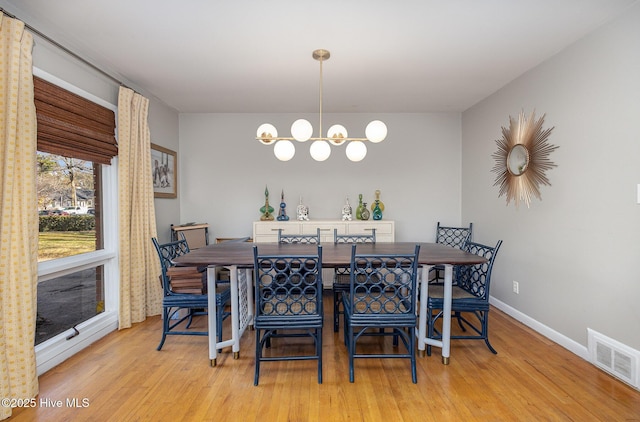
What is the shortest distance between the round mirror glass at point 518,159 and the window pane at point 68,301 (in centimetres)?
417

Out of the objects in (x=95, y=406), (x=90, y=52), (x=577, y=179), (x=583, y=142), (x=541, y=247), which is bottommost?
(x=95, y=406)

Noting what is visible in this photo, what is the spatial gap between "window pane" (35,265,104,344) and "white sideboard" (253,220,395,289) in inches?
68.9

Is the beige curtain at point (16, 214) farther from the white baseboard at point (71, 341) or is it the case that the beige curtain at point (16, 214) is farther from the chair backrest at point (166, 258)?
the chair backrest at point (166, 258)

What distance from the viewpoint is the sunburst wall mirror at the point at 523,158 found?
2684mm

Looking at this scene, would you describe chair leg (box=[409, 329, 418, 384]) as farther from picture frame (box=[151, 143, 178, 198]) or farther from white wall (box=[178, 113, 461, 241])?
picture frame (box=[151, 143, 178, 198])

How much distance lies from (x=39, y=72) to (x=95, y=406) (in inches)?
88.8

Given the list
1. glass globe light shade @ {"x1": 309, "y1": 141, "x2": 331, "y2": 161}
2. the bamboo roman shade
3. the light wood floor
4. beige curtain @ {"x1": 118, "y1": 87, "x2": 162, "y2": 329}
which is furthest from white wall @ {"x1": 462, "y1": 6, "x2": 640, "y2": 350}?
the bamboo roman shade

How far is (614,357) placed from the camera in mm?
2008

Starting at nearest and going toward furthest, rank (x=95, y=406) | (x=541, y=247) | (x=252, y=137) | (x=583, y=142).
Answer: (x=95, y=406)
(x=583, y=142)
(x=541, y=247)
(x=252, y=137)

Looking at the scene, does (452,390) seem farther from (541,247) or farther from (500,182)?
(500,182)

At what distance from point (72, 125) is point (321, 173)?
2780mm

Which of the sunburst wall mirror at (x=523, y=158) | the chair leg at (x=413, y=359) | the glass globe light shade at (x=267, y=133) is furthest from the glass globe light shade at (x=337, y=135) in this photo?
the sunburst wall mirror at (x=523, y=158)

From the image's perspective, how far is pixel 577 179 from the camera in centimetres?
236

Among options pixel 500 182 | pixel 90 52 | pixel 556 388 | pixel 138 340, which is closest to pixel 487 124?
pixel 500 182
